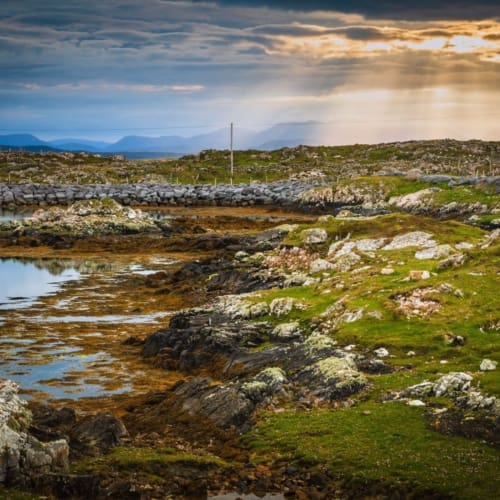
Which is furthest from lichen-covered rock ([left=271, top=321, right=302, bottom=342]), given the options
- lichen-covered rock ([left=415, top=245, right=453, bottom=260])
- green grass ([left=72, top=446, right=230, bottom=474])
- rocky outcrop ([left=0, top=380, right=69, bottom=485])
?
rocky outcrop ([left=0, top=380, right=69, bottom=485])

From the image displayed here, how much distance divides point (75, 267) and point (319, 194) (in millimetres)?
55105

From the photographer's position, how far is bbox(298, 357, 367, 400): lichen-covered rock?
26141 mm

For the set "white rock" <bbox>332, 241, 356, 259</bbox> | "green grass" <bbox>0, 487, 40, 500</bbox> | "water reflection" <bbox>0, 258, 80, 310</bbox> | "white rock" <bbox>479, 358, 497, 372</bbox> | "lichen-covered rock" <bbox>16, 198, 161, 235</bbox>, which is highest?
"white rock" <bbox>479, 358, 497, 372</bbox>

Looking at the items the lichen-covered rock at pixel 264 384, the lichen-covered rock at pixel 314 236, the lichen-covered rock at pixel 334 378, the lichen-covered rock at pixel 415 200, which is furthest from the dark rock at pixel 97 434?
the lichen-covered rock at pixel 415 200

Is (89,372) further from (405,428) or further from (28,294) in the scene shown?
(28,294)

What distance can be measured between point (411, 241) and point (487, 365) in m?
24.8

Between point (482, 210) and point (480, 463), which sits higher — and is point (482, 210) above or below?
below

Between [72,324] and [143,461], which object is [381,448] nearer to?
[143,461]

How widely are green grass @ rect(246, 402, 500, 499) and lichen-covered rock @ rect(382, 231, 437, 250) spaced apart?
1017 inches

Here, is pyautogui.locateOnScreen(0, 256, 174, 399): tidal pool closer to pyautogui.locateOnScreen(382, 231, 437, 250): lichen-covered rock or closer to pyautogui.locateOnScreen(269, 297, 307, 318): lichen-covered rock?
pyautogui.locateOnScreen(269, 297, 307, 318): lichen-covered rock

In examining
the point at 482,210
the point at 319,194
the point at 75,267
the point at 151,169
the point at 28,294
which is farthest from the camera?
the point at 151,169

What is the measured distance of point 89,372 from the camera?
3525cm

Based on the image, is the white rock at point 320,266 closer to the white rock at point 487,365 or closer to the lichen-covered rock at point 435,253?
the lichen-covered rock at point 435,253

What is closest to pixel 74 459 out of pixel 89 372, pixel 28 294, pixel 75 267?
pixel 89 372
